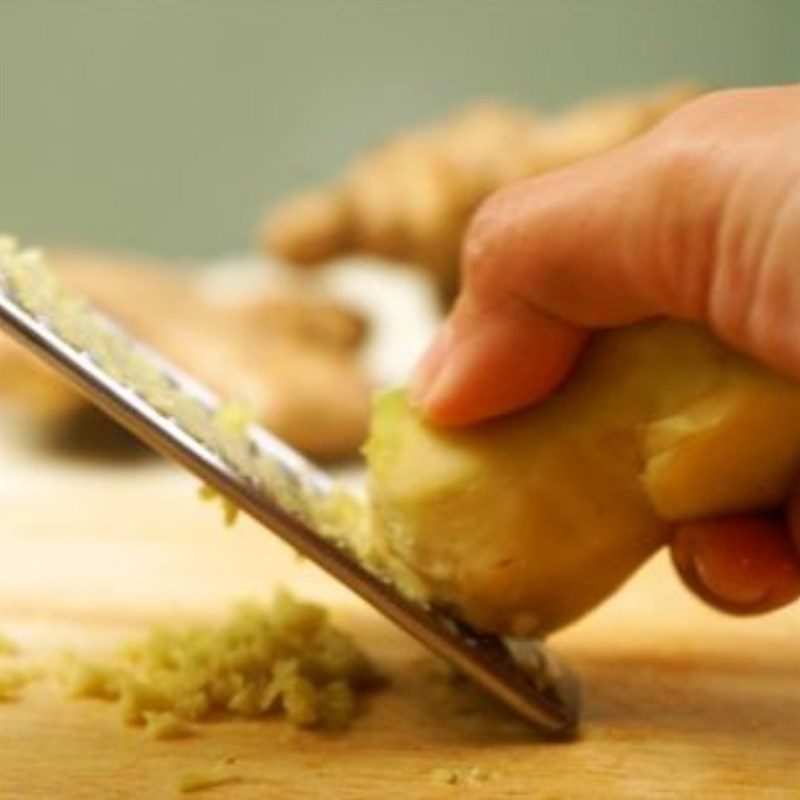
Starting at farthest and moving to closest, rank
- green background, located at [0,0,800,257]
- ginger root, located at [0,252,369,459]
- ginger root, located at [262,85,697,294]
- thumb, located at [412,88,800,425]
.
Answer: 1. green background, located at [0,0,800,257]
2. ginger root, located at [262,85,697,294]
3. ginger root, located at [0,252,369,459]
4. thumb, located at [412,88,800,425]

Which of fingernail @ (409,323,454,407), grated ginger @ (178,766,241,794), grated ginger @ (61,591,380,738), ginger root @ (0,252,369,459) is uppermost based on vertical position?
ginger root @ (0,252,369,459)

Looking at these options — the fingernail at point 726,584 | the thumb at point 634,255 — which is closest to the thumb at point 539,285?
the thumb at point 634,255

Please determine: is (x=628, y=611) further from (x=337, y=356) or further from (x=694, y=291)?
(x=337, y=356)

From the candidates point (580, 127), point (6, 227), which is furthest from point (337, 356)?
point (6, 227)

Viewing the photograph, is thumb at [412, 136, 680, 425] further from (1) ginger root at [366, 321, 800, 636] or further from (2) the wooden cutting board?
(2) the wooden cutting board

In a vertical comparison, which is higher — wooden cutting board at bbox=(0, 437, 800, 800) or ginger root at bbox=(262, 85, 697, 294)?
ginger root at bbox=(262, 85, 697, 294)

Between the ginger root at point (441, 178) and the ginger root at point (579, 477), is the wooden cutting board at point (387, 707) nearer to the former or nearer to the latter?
the ginger root at point (579, 477)

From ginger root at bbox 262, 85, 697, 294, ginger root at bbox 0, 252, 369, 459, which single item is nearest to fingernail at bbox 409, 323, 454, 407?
ginger root at bbox 0, 252, 369, 459
